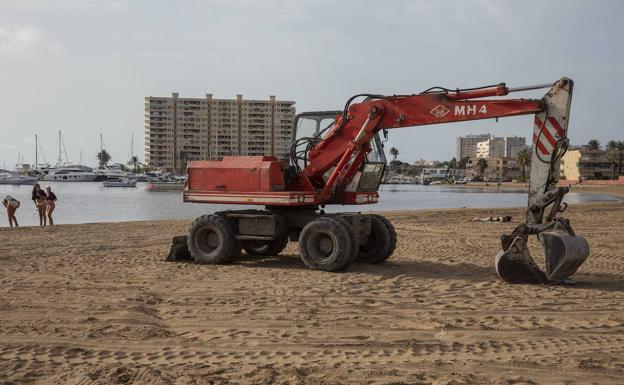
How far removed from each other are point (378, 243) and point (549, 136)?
3.99 meters

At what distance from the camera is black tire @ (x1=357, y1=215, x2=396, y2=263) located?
1202 centimetres

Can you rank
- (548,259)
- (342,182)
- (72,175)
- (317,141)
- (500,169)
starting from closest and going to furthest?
(548,259) → (342,182) → (317,141) → (72,175) → (500,169)

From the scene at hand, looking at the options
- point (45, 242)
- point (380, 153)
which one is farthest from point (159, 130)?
point (380, 153)

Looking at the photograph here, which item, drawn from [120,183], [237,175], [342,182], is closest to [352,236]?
[342,182]

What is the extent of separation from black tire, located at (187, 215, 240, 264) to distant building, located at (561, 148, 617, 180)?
5177 inches

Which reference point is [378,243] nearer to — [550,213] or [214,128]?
[550,213]

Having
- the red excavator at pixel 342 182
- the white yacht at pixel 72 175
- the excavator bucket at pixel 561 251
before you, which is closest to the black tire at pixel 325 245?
the red excavator at pixel 342 182

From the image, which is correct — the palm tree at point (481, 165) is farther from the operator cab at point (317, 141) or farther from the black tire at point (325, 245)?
the black tire at point (325, 245)

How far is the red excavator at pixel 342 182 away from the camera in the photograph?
9.52 m

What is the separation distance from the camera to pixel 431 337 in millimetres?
6551

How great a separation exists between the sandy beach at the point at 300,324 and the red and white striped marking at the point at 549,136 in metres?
2.14

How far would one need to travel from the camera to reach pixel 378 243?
39.7ft

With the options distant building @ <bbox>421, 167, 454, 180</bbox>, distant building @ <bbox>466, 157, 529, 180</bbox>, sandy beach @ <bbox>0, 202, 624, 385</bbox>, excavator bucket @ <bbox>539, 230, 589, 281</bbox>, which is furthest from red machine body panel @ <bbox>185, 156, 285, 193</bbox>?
distant building @ <bbox>466, 157, 529, 180</bbox>

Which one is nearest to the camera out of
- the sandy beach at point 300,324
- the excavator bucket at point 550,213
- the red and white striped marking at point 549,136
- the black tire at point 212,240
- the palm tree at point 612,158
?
the sandy beach at point 300,324
